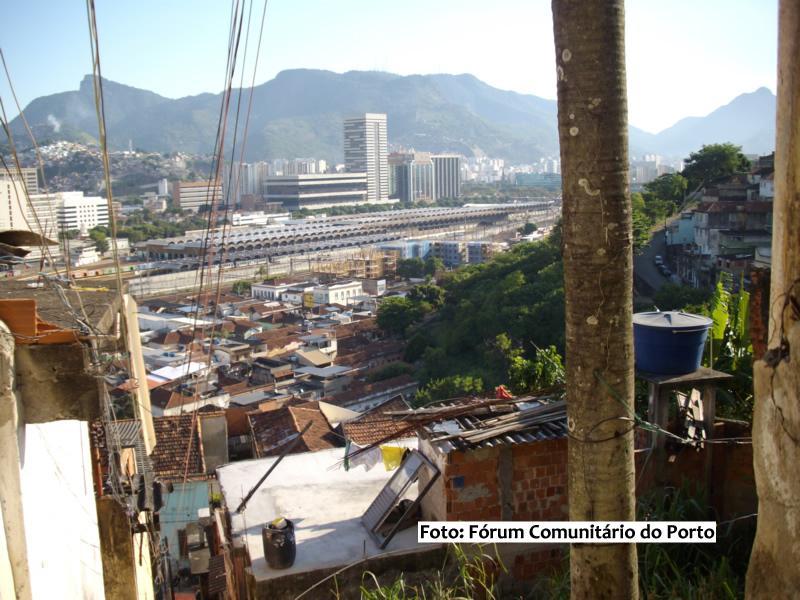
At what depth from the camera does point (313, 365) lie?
20.9 meters

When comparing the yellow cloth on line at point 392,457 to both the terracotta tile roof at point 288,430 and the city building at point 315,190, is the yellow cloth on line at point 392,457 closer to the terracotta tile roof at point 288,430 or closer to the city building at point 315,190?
the terracotta tile roof at point 288,430

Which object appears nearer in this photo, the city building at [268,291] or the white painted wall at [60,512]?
the white painted wall at [60,512]

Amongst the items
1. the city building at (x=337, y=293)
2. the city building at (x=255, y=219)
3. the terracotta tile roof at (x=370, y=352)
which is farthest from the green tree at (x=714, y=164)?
the city building at (x=255, y=219)

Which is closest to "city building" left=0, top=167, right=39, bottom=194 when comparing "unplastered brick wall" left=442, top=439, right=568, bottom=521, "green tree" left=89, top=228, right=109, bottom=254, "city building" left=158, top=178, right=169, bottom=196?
"unplastered brick wall" left=442, top=439, right=568, bottom=521

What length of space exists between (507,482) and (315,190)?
71.4 meters

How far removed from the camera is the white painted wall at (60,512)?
197cm

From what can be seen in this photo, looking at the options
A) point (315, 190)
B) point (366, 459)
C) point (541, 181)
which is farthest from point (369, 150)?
point (366, 459)

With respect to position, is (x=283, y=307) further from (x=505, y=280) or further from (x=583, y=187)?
(x=583, y=187)

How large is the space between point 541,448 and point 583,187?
168 cm

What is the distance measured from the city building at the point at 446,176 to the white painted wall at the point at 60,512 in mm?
85626

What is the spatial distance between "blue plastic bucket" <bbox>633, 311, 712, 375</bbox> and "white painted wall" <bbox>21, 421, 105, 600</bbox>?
2.01m

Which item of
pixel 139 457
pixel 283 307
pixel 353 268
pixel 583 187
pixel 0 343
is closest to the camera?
pixel 583 187

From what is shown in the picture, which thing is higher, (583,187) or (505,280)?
(583,187)

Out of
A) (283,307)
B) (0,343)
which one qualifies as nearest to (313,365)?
(283,307)
